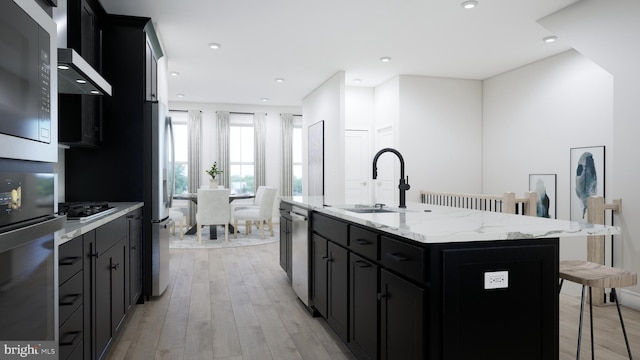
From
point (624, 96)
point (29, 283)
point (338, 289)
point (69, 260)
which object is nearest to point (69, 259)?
point (69, 260)

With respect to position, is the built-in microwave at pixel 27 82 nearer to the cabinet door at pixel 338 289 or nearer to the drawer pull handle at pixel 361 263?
the drawer pull handle at pixel 361 263

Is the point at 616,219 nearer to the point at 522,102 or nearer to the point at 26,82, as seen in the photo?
the point at 522,102

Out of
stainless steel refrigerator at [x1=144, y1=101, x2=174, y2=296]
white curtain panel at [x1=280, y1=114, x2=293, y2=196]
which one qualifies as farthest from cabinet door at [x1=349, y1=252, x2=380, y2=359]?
white curtain panel at [x1=280, y1=114, x2=293, y2=196]

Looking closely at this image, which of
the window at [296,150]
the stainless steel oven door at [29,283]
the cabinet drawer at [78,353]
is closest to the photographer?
the stainless steel oven door at [29,283]

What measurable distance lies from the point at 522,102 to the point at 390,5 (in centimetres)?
318

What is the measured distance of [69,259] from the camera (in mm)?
1700

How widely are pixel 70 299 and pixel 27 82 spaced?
948mm

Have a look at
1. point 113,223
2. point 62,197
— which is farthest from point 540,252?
point 62,197

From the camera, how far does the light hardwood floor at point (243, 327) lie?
260 cm

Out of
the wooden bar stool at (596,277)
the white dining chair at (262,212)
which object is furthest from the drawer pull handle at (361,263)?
the white dining chair at (262,212)

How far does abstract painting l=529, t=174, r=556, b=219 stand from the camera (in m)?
5.49

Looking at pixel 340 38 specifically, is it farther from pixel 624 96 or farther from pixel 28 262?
pixel 28 262

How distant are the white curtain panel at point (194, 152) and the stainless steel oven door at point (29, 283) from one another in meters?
7.72

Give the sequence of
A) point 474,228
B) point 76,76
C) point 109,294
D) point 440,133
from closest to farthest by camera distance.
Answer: point 474,228
point 76,76
point 109,294
point 440,133
